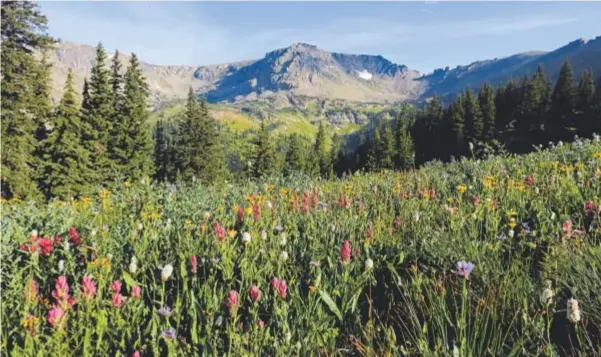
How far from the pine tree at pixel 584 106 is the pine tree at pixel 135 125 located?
204 ft

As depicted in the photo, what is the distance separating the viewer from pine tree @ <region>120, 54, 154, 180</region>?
139 ft

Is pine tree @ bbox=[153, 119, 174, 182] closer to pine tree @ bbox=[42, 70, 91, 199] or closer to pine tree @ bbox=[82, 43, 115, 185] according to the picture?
pine tree @ bbox=[82, 43, 115, 185]

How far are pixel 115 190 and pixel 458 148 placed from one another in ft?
265

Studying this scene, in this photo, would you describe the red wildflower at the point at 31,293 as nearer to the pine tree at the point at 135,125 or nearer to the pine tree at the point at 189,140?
the pine tree at the point at 135,125

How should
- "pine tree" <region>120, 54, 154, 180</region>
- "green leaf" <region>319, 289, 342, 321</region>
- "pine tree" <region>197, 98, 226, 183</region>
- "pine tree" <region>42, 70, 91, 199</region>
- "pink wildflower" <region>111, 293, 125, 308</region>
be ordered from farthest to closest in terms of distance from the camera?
"pine tree" <region>197, 98, 226, 183</region>, "pine tree" <region>120, 54, 154, 180</region>, "pine tree" <region>42, 70, 91, 199</region>, "green leaf" <region>319, 289, 342, 321</region>, "pink wildflower" <region>111, 293, 125, 308</region>

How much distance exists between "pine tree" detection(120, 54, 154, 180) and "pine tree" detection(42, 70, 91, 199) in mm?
6522

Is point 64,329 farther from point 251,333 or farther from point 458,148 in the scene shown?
point 458,148

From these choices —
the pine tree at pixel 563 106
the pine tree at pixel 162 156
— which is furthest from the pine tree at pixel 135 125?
the pine tree at pixel 563 106

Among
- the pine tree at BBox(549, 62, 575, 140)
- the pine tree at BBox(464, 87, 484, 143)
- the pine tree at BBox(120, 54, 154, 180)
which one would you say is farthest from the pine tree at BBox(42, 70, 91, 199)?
the pine tree at BBox(549, 62, 575, 140)

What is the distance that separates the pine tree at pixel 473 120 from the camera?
7728 cm

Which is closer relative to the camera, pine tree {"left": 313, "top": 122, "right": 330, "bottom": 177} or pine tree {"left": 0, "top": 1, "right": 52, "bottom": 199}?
pine tree {"left": 0, "top": 1, "right": 52, "bottom": 199}

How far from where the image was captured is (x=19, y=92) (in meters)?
29.0

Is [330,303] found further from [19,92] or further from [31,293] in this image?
[19,92]

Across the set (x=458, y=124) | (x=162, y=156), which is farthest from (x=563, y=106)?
(x=162, y=156)
